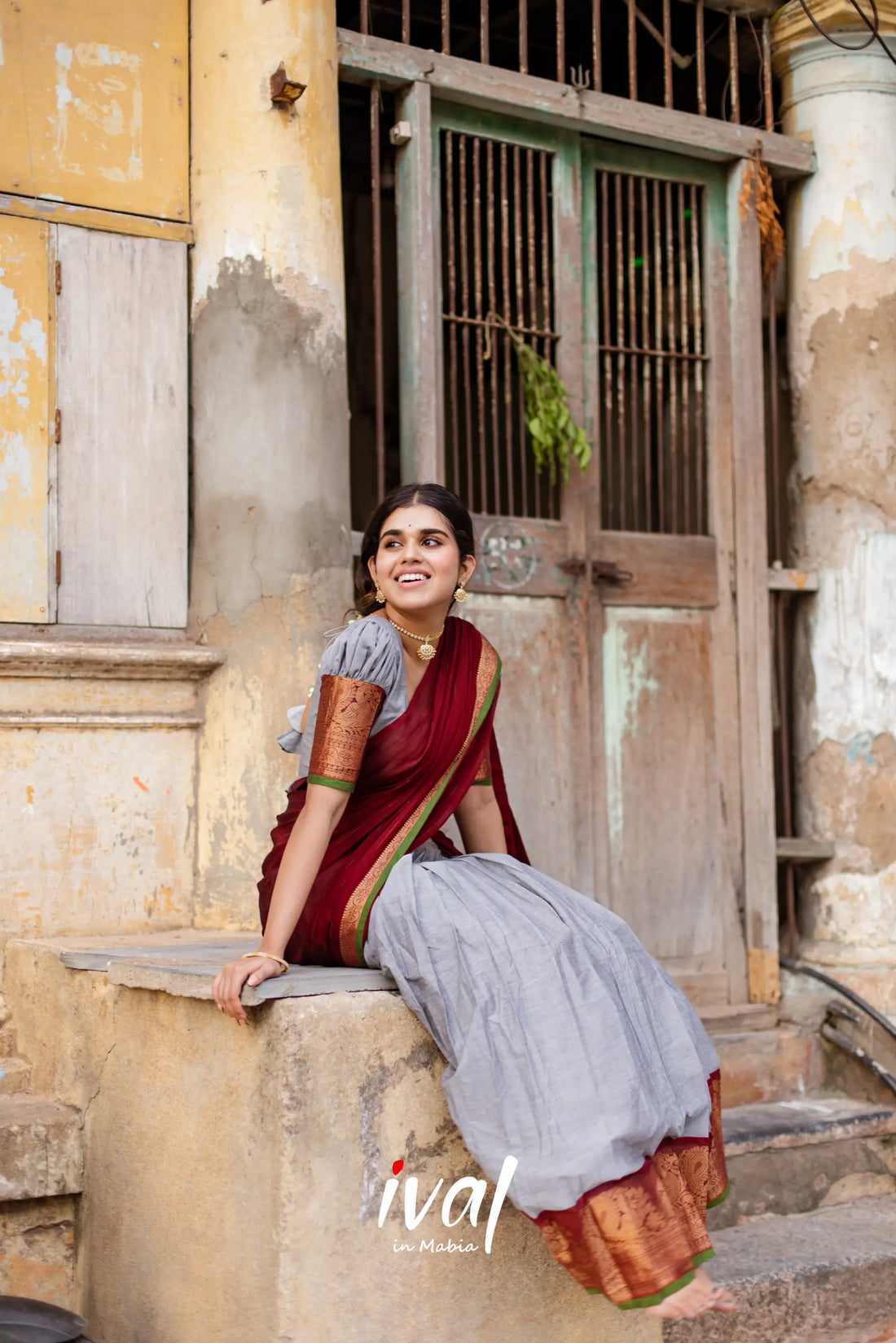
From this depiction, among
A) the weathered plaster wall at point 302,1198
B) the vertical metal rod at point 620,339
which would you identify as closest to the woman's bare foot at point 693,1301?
the weathered plaster wall at point 302,1198

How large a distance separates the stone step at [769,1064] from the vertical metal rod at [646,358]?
1.82 meters

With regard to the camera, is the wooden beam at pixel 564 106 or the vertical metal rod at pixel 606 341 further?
the vertical metal rod at pixel 606 341

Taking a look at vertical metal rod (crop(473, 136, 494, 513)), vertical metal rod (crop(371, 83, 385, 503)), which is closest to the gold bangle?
vertical metal rod (crop(371, 83, 385, 503))

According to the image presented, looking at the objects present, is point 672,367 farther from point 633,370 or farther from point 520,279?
point 520,279

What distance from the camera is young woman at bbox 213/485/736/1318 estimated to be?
8.49ft

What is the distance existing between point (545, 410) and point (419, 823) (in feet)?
7.23

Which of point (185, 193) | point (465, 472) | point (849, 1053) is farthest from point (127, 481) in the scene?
point (849, 1053)

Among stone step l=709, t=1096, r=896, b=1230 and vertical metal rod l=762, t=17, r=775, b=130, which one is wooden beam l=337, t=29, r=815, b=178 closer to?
vertical metal rod l=762, t=17, r=775, b=130

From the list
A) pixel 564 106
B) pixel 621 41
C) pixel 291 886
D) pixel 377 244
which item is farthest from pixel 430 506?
pixel 621 41

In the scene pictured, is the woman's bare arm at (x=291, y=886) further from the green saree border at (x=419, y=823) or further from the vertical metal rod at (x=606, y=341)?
the vertical metal rod at (x=606, y=341)

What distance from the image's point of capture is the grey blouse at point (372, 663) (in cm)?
302

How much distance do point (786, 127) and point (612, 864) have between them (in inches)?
112

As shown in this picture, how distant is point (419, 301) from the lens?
4684 millimetres

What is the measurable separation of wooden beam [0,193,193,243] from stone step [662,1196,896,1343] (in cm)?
327
